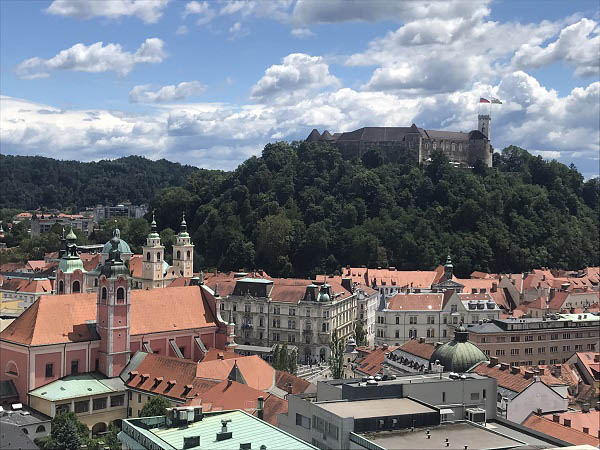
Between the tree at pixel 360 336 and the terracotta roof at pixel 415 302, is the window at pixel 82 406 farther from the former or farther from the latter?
the terracotta roof at pixel 415 302

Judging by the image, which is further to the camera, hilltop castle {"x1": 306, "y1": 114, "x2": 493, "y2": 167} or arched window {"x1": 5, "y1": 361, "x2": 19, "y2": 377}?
hilltop castle {"x1": 306, "y1": 114, "x2": 493, "y2": 167}

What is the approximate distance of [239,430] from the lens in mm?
33125

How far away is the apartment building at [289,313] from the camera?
268ft

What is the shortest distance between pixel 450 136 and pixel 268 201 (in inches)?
1413

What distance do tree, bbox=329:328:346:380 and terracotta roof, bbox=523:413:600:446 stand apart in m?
17.0

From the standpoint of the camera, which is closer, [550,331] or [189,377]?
[189,377]

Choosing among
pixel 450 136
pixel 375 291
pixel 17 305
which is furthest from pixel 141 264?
pixel 450 136

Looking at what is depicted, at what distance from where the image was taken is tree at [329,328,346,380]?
61.4 m

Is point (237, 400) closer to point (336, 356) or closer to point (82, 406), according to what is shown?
point (82, 406)

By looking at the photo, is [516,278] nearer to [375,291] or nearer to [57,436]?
[375,291]

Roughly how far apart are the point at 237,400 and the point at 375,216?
8159 cm

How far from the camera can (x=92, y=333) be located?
57562 mm

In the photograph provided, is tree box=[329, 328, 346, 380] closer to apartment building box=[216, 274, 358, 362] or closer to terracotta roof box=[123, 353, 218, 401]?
apartment building box=[216, 274, 358, 362]

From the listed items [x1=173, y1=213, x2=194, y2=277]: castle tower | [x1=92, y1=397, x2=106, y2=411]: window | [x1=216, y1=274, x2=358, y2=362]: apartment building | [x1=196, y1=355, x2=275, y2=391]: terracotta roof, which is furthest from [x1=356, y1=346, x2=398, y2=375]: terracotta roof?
[x1=173, y1=213, x2=194, y2=277]: castle tower
